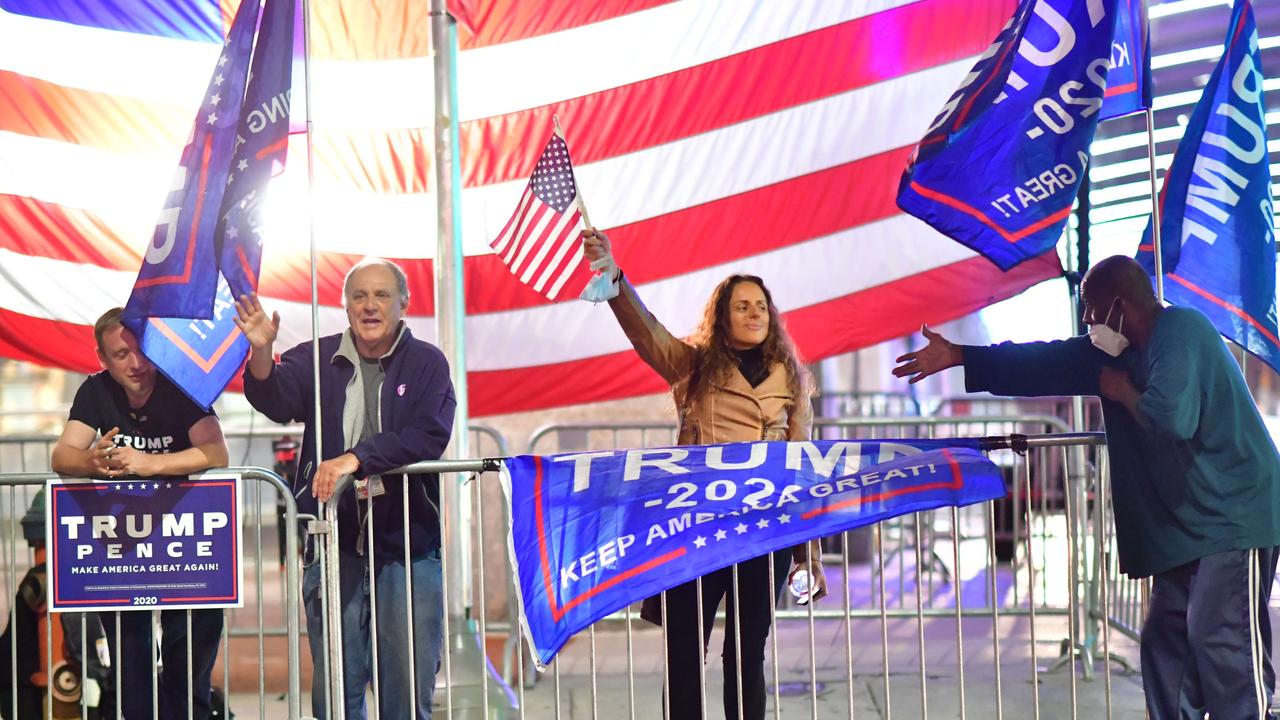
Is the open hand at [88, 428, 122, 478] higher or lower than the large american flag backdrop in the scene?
lower

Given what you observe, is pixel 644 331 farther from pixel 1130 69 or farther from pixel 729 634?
pixel 1130 69

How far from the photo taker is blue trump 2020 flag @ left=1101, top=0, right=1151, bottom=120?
18.9 feet

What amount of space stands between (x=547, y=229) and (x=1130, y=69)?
2.67 m

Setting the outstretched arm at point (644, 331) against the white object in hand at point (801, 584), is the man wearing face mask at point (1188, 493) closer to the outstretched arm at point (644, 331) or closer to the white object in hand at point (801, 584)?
the white object in hand at point (801, 584)

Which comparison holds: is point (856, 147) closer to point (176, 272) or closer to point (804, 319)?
point (804, 319)

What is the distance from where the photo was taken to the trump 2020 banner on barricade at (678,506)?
508cm

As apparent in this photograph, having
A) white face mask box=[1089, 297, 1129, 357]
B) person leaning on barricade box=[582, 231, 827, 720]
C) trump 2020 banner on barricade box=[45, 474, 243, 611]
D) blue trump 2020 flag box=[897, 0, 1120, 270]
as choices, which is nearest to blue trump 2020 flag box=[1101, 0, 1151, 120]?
blue trump 2020 flag box=[897, 0, 1120, 270]

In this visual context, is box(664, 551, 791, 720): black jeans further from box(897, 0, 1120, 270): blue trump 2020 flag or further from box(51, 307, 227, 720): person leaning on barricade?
box(51, 307, 227, 720): person leaning on barricade

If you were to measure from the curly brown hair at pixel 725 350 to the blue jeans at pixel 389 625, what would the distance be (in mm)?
1295

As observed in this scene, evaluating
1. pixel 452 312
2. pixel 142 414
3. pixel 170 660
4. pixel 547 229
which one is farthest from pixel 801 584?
pixel 142 414

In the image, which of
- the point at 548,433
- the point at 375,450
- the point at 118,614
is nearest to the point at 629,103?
the point at 548,433

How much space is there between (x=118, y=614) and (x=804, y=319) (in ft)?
13.5

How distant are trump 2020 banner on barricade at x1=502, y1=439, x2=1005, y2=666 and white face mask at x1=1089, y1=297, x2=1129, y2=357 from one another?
658 millimetres

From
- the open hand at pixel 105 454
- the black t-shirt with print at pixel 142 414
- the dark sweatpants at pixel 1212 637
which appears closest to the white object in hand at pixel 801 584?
the dark sweatpants at pixel 1212 637
